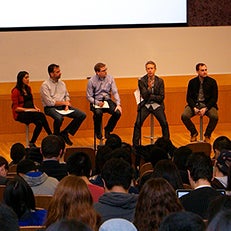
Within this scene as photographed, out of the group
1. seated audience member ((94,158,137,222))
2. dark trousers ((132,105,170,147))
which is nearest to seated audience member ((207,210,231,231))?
seated audience member ((94,158,137,222))

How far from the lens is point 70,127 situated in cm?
1023

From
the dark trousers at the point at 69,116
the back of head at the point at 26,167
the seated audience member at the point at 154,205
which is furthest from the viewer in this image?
the dark trousers at the point at 69,116

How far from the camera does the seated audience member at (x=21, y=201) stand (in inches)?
177

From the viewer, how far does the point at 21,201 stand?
4492 millimetres

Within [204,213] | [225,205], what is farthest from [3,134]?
[225,205]

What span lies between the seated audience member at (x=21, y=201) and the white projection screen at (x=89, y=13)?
22.7ft

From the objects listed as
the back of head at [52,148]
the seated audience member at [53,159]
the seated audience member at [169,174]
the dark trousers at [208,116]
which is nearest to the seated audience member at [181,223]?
the seated audience member at [169,174]

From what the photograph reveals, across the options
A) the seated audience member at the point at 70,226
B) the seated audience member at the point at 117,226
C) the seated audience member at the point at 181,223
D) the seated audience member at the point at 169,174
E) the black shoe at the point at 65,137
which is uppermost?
the seated audience member at the point at 70,226

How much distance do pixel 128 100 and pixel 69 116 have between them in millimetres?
1423

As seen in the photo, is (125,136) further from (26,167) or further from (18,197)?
(18,197)

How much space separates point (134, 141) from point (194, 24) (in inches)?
106

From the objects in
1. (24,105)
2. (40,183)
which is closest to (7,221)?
(40,183)

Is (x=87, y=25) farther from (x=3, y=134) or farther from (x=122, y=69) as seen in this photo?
(x=3, y=134)

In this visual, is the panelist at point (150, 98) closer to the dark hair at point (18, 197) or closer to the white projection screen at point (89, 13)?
the white projection screen at point (89, 13)
